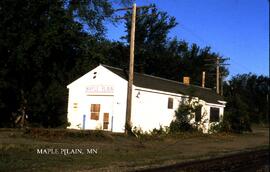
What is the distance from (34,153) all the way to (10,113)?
21.9 m

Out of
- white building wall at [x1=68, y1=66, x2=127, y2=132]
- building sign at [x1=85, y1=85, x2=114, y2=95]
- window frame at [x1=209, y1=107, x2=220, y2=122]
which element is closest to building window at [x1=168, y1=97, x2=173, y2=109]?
white building wall at [x1=68, y1=66, x2=127, y2=132]

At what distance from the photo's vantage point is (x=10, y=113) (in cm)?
3919

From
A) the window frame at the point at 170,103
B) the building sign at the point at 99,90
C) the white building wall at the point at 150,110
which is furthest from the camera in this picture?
the window frame at the point at 170,103

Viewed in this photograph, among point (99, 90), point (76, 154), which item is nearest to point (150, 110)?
point (99, 90)

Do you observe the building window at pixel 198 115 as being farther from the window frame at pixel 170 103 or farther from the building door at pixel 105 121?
the building door at pixel 105 121

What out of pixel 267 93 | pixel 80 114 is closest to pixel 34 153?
pixel 80 114

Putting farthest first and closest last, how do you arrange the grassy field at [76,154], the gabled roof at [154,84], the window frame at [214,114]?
the window frame at [214,114] → the gabled roof at [154,84] → the grassy field at [76,154]

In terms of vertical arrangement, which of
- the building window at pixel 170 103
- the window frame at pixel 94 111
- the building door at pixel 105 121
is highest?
the building window at pixel 170 103

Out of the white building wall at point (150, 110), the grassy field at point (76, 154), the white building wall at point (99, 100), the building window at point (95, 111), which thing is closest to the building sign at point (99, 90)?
the white building wall at point (99, 100)

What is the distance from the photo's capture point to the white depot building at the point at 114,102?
111ft

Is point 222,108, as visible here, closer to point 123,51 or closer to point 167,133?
point 167,133

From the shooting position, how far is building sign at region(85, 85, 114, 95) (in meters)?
34.4

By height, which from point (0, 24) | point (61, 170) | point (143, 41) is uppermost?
point (143, 41)

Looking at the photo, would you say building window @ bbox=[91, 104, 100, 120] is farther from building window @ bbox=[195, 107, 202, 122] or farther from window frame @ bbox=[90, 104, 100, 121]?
building window @ bbox=[195, 107, 202, 122]
